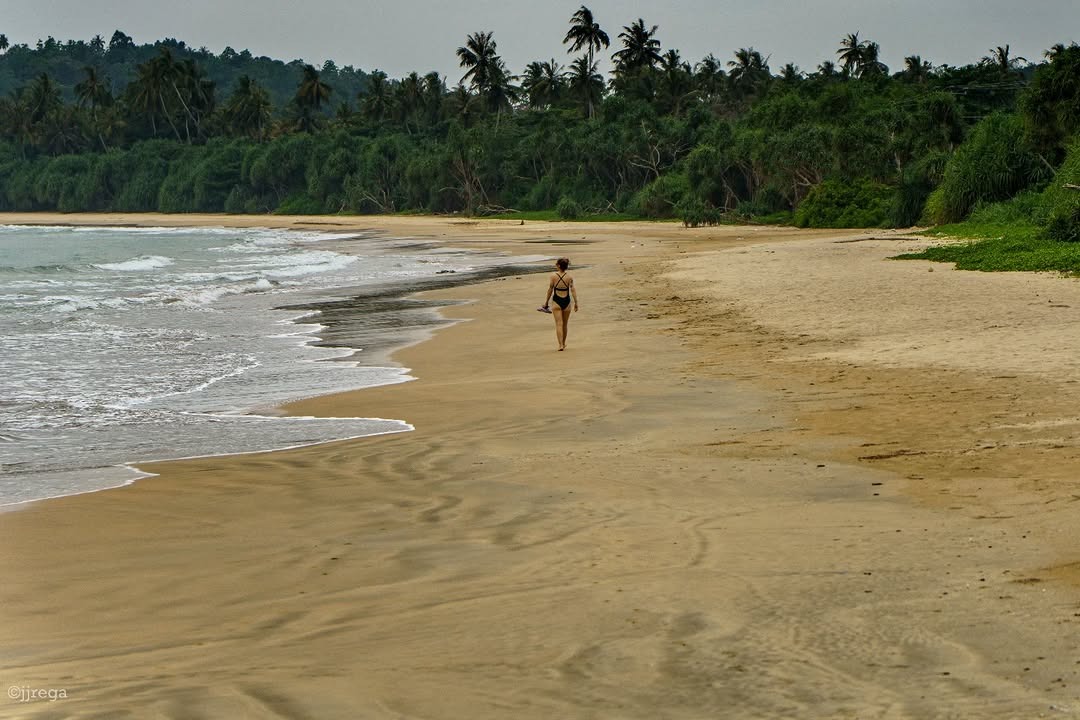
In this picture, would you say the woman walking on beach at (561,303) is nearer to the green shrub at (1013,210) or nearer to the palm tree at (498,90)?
the green shrub at (1013,210)

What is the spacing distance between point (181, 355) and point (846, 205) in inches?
1569

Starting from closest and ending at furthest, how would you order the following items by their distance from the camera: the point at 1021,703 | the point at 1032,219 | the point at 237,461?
1. the point at 1021,703
2. the point at 237,461
3. the point at 1032,219

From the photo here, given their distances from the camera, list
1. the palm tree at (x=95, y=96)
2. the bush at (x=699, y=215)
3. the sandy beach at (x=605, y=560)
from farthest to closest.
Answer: the palm tree at (x=95, y=96) < the bush at (x=699, y=215) < the sandy beach at (x=605, y=560)

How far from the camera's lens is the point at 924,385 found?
1063cm

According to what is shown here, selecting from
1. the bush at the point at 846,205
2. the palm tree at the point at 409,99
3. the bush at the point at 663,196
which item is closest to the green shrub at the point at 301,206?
the palm tree at the point at 409,99

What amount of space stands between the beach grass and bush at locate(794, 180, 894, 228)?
53.5 ft

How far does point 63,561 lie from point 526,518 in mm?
2453

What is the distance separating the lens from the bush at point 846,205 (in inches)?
1961

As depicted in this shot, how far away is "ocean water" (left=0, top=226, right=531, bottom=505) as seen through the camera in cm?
984

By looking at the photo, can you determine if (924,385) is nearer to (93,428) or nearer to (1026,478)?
(1026,478)

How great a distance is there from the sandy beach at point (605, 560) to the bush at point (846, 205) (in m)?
38.7

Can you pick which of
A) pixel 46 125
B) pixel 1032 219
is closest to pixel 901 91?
pixel 1032 219

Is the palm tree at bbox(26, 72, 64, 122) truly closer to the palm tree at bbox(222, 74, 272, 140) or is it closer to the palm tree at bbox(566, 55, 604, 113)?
the palm tree at bbox(222, 74, 272, 140)

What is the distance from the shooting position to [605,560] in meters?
5.86
